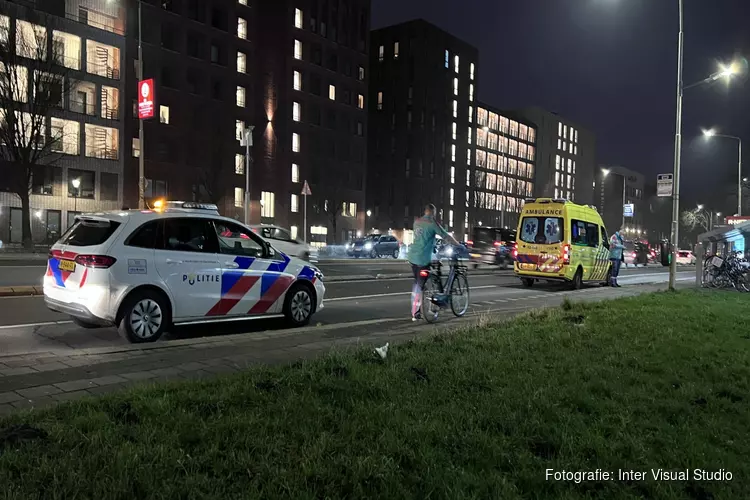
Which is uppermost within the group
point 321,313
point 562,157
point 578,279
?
point 562,157

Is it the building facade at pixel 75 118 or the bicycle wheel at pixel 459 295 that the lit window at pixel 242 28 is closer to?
the building facade at pixel 75 118

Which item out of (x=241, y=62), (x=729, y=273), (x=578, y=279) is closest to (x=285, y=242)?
(x=578, y=279)

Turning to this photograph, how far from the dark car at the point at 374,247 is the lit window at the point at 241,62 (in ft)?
78.4

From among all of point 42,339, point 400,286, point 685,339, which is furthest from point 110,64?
point 685,339

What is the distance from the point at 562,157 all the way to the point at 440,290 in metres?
112

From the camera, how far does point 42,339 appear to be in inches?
304

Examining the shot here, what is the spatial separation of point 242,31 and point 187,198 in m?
17.7

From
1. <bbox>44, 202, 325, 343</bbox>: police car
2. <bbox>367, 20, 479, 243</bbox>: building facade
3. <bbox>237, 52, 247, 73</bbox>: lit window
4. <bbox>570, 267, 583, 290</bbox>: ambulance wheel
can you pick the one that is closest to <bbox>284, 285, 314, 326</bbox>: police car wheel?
<bbox>44, 202, 325, 343</bbox>: police car

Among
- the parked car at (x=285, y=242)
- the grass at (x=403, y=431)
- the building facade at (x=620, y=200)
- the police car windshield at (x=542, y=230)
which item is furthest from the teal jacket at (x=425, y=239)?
the building facade at (x=620, y=200)

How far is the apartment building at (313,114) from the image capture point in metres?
56.5

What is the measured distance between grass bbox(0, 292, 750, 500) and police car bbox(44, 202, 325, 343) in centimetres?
289

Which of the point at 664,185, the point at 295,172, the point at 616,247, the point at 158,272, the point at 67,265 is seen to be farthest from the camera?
the point at 295,172

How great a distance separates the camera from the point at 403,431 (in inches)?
150

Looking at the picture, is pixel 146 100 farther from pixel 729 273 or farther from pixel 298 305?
pixel 729 273
